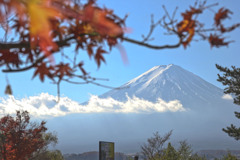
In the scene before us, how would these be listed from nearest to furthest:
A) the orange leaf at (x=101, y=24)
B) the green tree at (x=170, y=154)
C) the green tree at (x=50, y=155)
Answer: the orange leaf at (x=101, y=24) → the green tree at (x=170, y=154) → the green tree at (x=50, y=155)

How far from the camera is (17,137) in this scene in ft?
55.6

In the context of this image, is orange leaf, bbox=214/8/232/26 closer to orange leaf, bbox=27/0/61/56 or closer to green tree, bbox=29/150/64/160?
orange leaf, bbox=27/0/61/56

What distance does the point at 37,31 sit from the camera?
3.98 feet

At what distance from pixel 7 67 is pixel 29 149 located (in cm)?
1514

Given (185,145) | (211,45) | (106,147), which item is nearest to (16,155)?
(106,147)

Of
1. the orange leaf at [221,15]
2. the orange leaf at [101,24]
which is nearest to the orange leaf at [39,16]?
the orange leaf at [101,24]

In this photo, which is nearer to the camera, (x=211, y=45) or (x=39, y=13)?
(x=39, y=13)

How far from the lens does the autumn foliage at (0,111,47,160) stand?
16328 mm

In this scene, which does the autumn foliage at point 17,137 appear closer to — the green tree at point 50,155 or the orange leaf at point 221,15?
the green tree at point 50,155

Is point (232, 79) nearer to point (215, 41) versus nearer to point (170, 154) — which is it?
point (170, 154)

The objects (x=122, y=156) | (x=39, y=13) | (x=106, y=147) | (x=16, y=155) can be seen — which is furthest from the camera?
(x=122, y=156)

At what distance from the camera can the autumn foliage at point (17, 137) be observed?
53.6 feet

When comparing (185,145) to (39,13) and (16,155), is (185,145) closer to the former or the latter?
(16,155)

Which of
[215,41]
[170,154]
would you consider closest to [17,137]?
[170,154]
